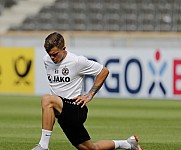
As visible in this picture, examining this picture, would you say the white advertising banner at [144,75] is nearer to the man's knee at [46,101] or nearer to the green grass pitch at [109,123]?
the green grass pitch at [109,123]

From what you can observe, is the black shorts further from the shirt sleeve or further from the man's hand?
the shirt sleeve

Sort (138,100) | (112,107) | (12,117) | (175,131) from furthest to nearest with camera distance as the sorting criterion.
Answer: (138,100) → (112,107) → (12,117) → (175,131)

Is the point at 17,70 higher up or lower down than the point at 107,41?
lower down

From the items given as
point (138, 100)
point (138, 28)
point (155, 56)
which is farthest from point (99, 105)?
point (138, 28)

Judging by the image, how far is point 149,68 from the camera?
21.6 metres

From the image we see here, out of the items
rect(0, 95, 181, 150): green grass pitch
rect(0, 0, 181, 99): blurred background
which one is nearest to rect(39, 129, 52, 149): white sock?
rect(0, 95, 181, 150): green grass pitch

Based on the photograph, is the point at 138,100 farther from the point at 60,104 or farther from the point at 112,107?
the point at 60,104

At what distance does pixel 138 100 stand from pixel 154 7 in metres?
8.65

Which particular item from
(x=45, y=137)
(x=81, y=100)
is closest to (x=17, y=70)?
(x=81, y=100)

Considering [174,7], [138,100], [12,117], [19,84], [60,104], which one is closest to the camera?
[60,104]

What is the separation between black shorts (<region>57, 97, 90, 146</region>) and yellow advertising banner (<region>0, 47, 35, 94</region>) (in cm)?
1460

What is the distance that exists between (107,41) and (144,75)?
353cm

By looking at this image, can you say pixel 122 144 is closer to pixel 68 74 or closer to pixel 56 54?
pixel 68 74

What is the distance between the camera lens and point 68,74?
26.6 feet
